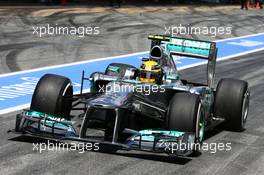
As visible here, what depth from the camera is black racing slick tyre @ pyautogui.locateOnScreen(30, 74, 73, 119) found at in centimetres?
933

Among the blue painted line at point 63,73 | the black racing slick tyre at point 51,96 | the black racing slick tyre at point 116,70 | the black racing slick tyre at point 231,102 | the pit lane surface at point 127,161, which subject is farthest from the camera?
the blue painted line at point 63,73

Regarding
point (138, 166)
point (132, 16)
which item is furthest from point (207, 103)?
point (132, 16)

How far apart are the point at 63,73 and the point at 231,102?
7815 millimetres

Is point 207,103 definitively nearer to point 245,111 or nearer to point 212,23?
point 245,111

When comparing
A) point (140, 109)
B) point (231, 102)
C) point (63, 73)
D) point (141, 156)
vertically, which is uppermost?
point (140, 109)

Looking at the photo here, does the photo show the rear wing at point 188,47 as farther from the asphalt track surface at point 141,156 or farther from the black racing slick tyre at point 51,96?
the black racing slick tyre at point 51,96

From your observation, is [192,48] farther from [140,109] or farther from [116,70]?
[140,109]

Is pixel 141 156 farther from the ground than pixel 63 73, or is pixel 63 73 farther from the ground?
pixel 141 156

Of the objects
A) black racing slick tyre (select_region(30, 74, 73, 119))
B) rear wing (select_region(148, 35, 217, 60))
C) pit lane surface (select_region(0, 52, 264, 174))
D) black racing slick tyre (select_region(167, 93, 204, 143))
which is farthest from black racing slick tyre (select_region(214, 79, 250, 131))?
black racing slick tyre (select_region(30, 74, 73, 119))

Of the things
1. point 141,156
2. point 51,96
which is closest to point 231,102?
point 141,156

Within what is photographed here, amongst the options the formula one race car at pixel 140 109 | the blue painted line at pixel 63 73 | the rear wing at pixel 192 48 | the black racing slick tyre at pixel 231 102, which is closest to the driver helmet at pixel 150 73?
the formula one race car at pixel 140 109

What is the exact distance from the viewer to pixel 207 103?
10.4 m

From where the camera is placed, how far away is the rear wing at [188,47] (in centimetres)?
1164

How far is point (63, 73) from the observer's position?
17.3m
